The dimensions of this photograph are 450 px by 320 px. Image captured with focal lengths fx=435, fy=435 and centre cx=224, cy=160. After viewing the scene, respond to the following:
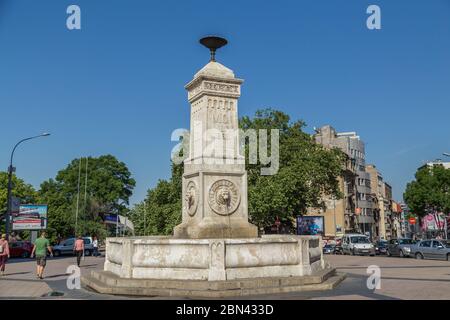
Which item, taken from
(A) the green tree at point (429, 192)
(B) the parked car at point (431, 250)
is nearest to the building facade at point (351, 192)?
(A) the green tree at point (429, 192)

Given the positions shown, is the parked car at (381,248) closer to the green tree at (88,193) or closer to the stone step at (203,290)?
the stone step at (203,290)

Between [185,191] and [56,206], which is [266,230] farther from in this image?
[56,206]

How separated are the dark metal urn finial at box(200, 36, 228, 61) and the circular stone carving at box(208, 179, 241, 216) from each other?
4568 mm

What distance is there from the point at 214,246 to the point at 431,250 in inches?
921

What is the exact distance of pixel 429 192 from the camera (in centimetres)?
5397

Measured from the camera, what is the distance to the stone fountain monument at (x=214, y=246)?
10461mm

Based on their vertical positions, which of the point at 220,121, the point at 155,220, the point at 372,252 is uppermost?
the point at 220,121

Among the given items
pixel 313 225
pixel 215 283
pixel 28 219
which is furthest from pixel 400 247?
pixel 28 219

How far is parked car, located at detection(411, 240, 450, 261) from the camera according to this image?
27797 mm

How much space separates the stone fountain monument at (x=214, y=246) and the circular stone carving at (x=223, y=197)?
3 cm
